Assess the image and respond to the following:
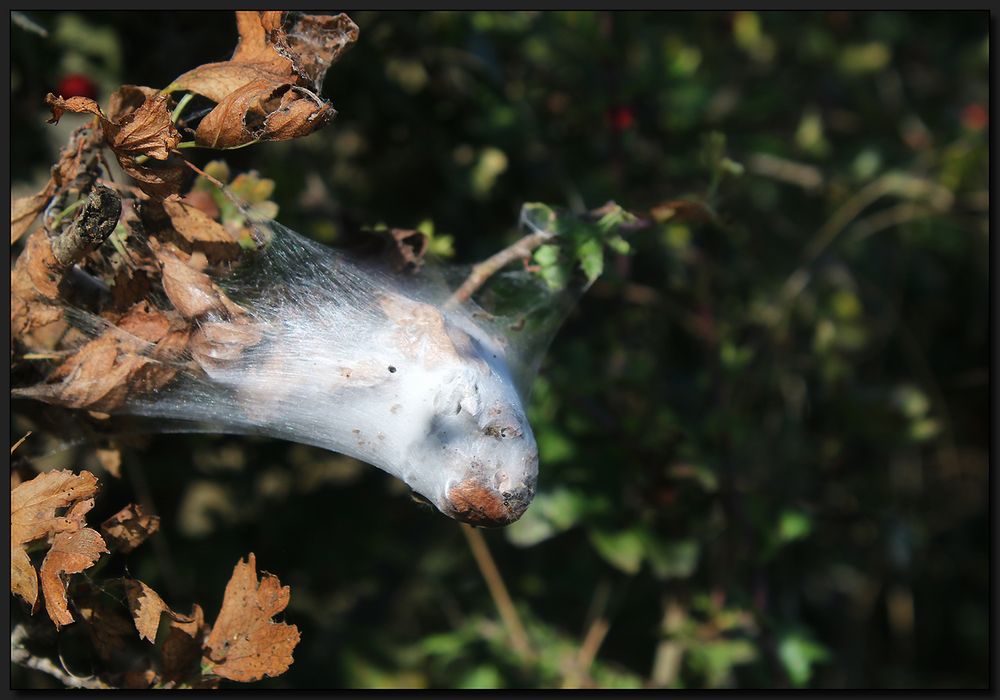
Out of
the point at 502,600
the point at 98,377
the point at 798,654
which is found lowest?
the point at 502,600

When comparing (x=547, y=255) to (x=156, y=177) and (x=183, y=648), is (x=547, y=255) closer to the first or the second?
(x=156, y=177)

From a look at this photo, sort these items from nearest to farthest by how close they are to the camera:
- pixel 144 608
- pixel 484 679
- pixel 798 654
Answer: pixel 144 608 → pixel 798 654 → pixel 484 679

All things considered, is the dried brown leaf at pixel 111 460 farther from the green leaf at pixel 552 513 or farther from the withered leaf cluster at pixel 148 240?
the green leaf at pixel 552 513

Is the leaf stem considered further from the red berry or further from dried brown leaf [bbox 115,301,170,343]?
the red berry

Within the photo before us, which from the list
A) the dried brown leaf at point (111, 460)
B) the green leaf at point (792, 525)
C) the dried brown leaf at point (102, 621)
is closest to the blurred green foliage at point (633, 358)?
the green leaf at point (792, 525)

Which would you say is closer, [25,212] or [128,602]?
[128,602]

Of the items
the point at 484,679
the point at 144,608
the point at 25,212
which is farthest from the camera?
the point at 484,679

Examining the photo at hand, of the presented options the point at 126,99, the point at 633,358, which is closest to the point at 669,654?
the point at 633,358

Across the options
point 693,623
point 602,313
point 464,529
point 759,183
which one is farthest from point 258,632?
point 759,183
